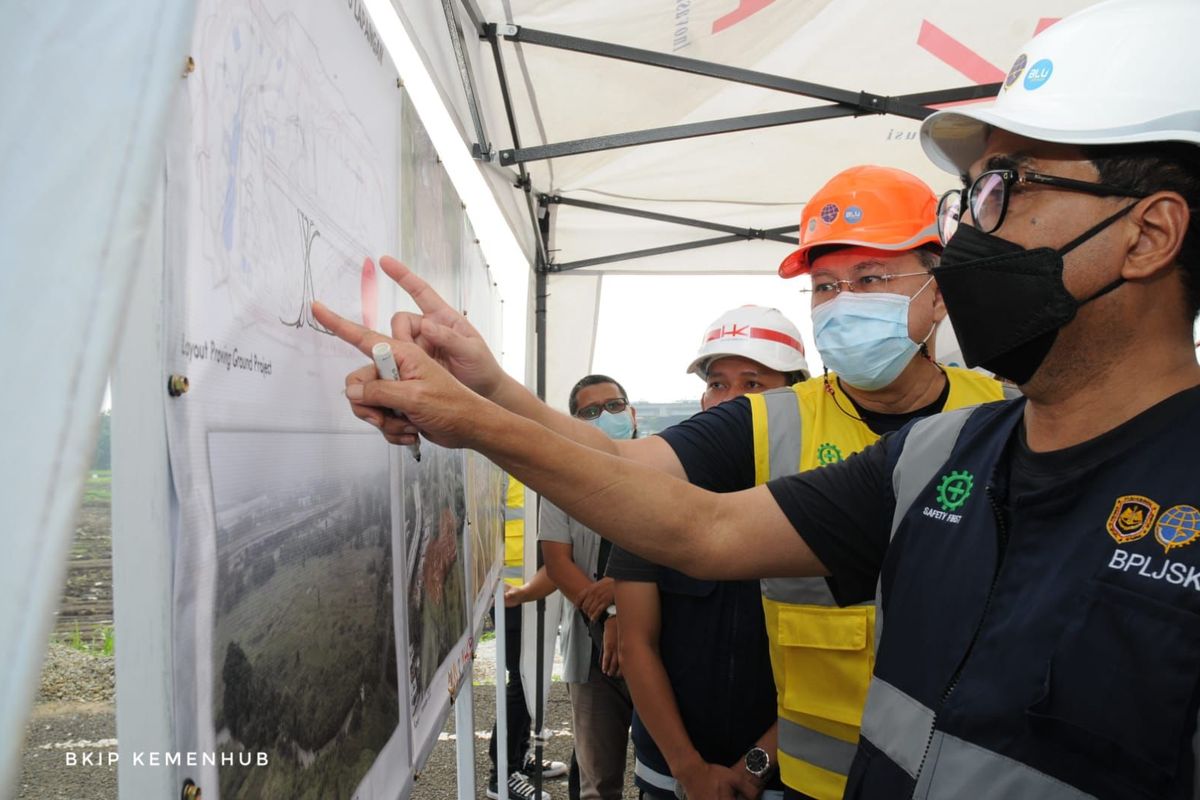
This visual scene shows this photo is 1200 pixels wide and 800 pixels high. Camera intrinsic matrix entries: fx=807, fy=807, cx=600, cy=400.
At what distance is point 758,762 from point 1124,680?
4.59 ft

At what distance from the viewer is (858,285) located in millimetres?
2035

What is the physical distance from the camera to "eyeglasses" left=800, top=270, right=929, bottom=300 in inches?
78.8

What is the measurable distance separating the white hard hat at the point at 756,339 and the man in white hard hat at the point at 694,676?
384 millimetres

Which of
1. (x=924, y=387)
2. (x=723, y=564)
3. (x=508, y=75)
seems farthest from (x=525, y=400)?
(x=508, y=75)

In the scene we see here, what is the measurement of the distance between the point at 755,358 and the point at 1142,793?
6.10 feet

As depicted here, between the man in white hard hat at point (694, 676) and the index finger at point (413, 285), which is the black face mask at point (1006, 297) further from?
the man in white hard hat at point (694, 676)

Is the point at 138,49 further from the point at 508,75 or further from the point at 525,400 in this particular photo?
the point at 508,75

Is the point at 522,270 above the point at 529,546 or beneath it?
above

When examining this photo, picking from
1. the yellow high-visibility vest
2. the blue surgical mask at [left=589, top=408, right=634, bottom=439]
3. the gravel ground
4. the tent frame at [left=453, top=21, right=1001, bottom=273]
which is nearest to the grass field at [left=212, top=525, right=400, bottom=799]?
the tent frame at [left=453, top=21, right=1001, bottom=273]

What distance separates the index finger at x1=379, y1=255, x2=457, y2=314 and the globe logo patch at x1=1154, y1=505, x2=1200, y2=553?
1108mm

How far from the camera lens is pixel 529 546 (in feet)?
15.7

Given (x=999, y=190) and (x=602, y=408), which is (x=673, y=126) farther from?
(x=999, y=190)

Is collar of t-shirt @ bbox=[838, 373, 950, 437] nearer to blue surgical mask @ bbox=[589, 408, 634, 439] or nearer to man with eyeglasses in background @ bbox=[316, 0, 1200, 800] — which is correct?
man with eyeglasses in background @ bbox=[316, 0, 1200, 800]

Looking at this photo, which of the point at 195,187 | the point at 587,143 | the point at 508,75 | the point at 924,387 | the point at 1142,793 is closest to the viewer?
the point at 195,187
